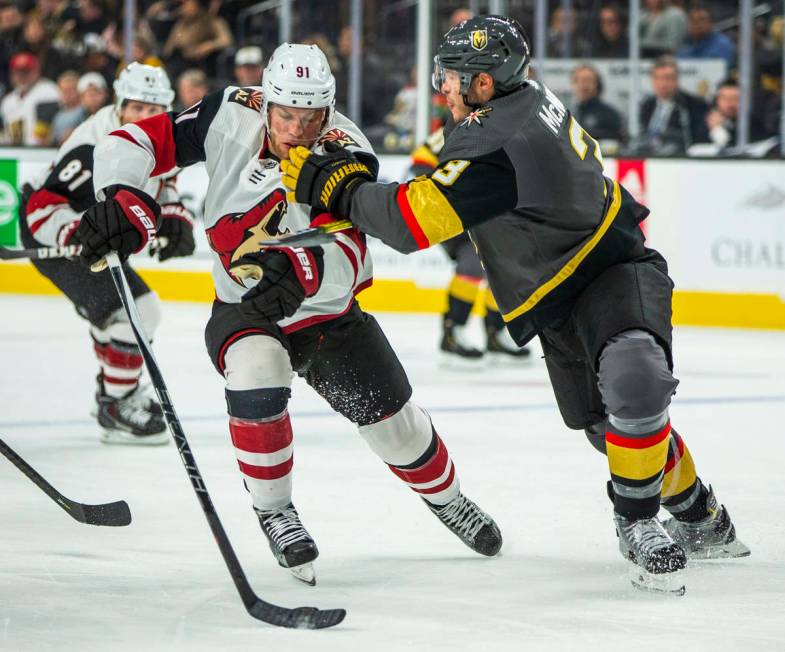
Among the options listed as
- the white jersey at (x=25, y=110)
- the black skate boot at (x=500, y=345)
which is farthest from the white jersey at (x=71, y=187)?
the white jersey at (x=25, y=110)

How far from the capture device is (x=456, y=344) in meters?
6.21

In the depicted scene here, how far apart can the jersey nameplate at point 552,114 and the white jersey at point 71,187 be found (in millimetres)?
1785

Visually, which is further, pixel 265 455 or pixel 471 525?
pixel 471 525

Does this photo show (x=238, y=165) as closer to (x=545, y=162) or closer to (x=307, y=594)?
(x=545, y=162)

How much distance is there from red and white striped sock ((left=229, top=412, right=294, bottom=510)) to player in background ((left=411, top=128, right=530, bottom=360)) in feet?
11.2

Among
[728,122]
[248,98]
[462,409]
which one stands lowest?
[462,409]

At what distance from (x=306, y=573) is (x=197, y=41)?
23.4 ft

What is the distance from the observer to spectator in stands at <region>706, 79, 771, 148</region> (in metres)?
7.57

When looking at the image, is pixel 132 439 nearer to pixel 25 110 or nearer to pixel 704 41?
pixel 704 41

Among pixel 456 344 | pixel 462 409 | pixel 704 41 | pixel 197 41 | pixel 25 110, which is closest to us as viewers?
pixel 462 409

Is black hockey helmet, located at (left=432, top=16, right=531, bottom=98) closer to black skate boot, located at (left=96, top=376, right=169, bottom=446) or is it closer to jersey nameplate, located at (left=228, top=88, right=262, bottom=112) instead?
jersey nameplate, located at (left=228, top=88, right=262, bottom=112)

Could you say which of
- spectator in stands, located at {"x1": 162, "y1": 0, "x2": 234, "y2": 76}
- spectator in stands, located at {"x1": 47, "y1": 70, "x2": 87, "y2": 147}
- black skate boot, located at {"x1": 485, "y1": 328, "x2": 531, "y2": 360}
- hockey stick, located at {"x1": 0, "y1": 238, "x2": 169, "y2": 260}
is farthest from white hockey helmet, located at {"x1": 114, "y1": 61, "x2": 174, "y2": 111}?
spectator in stands, located at {"x1": 162, "y1": 0, "x2": 234, "y2": 76}

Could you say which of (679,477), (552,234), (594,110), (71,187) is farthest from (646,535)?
(594,110)

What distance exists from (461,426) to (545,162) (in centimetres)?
223
